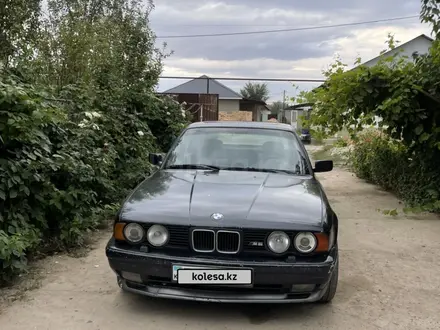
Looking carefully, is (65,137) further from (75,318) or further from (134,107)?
(134,107)

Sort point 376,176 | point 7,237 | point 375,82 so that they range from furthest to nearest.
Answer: point 376,176, point 375,82, point 7,237

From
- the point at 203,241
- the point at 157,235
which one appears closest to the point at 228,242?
the point at 203,241

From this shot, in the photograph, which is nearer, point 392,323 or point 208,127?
point 392,323

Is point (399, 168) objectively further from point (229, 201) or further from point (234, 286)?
point (234, 286)

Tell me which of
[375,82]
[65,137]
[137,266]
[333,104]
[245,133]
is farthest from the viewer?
[333,104]

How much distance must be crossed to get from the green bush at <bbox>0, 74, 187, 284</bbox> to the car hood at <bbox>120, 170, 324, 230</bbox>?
121 cm

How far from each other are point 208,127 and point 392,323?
2710mm

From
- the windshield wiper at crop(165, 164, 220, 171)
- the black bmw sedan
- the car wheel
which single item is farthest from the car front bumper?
the windshield wiper at crop(165, 164, 220, 171)

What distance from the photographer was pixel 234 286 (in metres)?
3.24

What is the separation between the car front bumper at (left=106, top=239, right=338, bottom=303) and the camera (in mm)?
3230

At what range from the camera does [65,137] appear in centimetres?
539

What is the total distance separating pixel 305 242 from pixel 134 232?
4.05 feet

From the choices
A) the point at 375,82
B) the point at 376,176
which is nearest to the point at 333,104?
the point at 375,82

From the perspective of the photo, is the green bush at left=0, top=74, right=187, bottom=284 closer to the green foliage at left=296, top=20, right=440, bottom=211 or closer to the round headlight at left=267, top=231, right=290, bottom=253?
the round headlight at left=267, top=231, right=290, bottom=253
